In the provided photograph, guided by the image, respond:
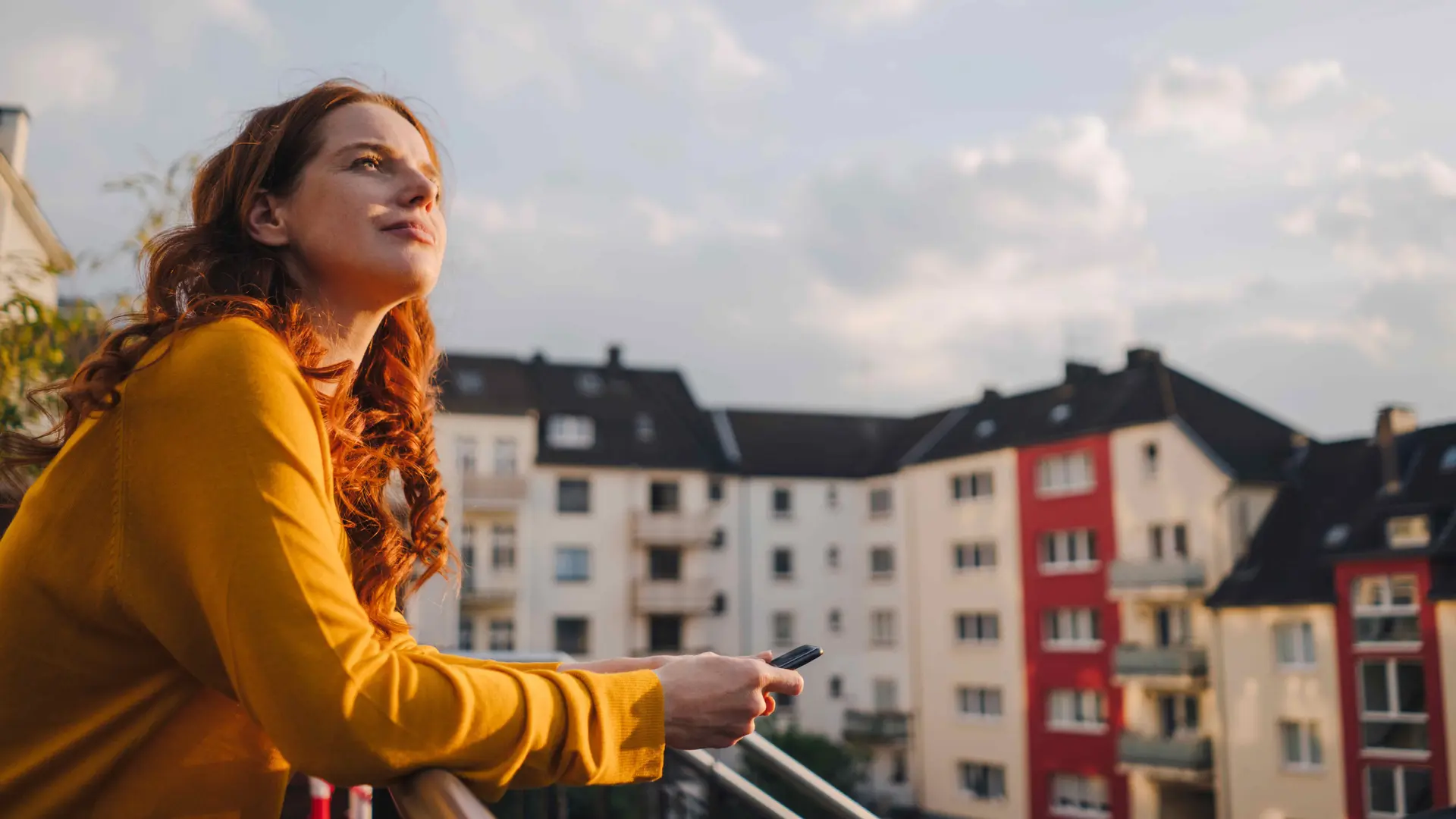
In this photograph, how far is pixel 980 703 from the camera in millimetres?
41625

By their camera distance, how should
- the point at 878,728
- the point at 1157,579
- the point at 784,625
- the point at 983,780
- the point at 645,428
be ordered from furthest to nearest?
1. the point at 784,625
2. the point at 645,428
3. the point at 878,728
4. the point at 983,780
5. the point at 1157,579

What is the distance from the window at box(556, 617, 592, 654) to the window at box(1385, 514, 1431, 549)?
2553 centimetres

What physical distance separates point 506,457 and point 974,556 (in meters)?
16.7

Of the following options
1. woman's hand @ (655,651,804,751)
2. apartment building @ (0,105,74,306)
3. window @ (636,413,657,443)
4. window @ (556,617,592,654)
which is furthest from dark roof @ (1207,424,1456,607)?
woman's hand @ (655,651,804,751)

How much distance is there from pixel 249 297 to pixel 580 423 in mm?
43145

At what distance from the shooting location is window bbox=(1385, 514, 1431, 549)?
30.3 metres

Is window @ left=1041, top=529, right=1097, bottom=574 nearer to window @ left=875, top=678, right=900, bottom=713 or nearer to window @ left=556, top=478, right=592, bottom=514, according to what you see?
window @ left=875, top=678, right=900, bottom=713

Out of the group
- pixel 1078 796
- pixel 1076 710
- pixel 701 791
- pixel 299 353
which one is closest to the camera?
pixel 299 353

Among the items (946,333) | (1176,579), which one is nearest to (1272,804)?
(1176,579)

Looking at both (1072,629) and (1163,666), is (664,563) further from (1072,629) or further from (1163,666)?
(1163,666)

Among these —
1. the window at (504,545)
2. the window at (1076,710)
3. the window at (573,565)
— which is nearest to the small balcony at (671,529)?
the window at (573,565)

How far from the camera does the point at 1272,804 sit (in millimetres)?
32094

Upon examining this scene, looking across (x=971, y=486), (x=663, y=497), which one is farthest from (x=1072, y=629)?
(x=663, y=497)

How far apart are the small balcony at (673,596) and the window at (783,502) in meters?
4.03
